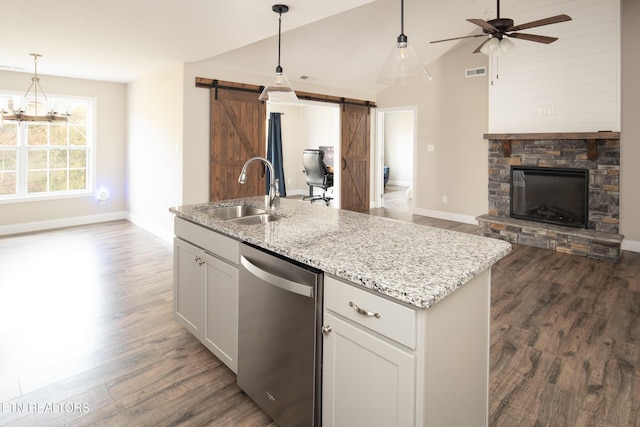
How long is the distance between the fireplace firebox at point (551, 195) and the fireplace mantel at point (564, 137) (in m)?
0.28

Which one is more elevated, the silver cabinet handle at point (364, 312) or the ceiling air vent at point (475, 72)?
the ceiling air vent at point (475, 72)

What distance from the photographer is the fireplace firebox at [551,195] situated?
16.3 feet

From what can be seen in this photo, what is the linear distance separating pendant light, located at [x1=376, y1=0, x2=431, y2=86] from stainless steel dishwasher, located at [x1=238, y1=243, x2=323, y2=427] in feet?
4.62

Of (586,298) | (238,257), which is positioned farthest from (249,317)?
(586,298)

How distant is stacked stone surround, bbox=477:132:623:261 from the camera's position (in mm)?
4633

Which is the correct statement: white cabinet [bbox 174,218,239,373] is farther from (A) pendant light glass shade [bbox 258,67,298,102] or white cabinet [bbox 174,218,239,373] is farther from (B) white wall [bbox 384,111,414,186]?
(B) white wall [bbox 384,111,414,186]

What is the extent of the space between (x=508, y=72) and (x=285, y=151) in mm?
5570

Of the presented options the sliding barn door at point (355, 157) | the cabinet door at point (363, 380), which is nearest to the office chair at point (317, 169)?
the sliding barn door at point (355, 157)

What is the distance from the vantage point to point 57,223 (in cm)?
622

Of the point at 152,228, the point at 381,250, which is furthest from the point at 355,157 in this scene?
the point at 381,250

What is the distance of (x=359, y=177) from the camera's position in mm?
7742

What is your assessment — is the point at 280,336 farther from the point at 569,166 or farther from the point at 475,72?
the point at 475,72

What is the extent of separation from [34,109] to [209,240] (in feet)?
18.4

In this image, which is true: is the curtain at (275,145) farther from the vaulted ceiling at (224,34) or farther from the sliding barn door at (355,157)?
the vaulted ceiling at (224,34)
